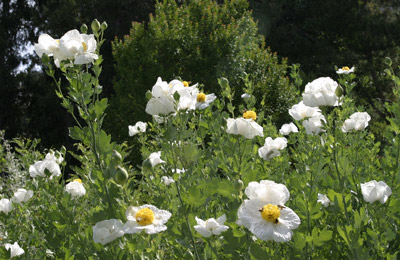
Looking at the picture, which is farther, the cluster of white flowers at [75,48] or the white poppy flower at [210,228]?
the cluster of white flowers at [75,48]

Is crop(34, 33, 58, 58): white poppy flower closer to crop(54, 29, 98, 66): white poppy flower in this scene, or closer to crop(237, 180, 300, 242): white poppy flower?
crop(54, 29, 98, 66): white poppy flower

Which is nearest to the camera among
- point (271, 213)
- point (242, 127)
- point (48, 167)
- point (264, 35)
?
point (271, 213)

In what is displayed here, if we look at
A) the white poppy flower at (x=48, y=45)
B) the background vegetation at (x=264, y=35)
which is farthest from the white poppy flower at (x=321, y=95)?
the background vegetation at (x=264, y=35)

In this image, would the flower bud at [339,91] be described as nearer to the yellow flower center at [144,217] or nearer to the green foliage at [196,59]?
the yellow flower center at [144,217]

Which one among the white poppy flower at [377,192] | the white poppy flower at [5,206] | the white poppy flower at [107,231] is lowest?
the white poppy flower at [5,206]

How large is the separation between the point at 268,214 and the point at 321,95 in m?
0.64

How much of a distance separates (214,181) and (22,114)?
14.3 metres

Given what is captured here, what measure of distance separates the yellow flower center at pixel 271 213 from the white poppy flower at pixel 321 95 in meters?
0.59

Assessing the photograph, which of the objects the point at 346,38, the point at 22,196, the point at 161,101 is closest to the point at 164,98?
the point at 161,101

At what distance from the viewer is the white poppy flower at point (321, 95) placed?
1.67 meters

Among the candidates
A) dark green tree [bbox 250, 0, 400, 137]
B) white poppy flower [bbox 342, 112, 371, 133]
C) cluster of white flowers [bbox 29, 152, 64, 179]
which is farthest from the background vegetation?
cluster of white flowers [bbox 29, 152, 64, 179]

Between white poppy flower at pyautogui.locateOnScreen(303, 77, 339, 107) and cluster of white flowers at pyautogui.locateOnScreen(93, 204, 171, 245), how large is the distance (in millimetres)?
710

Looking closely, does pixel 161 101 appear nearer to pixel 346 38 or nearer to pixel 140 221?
pixel 140 221

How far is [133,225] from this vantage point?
1309mm
